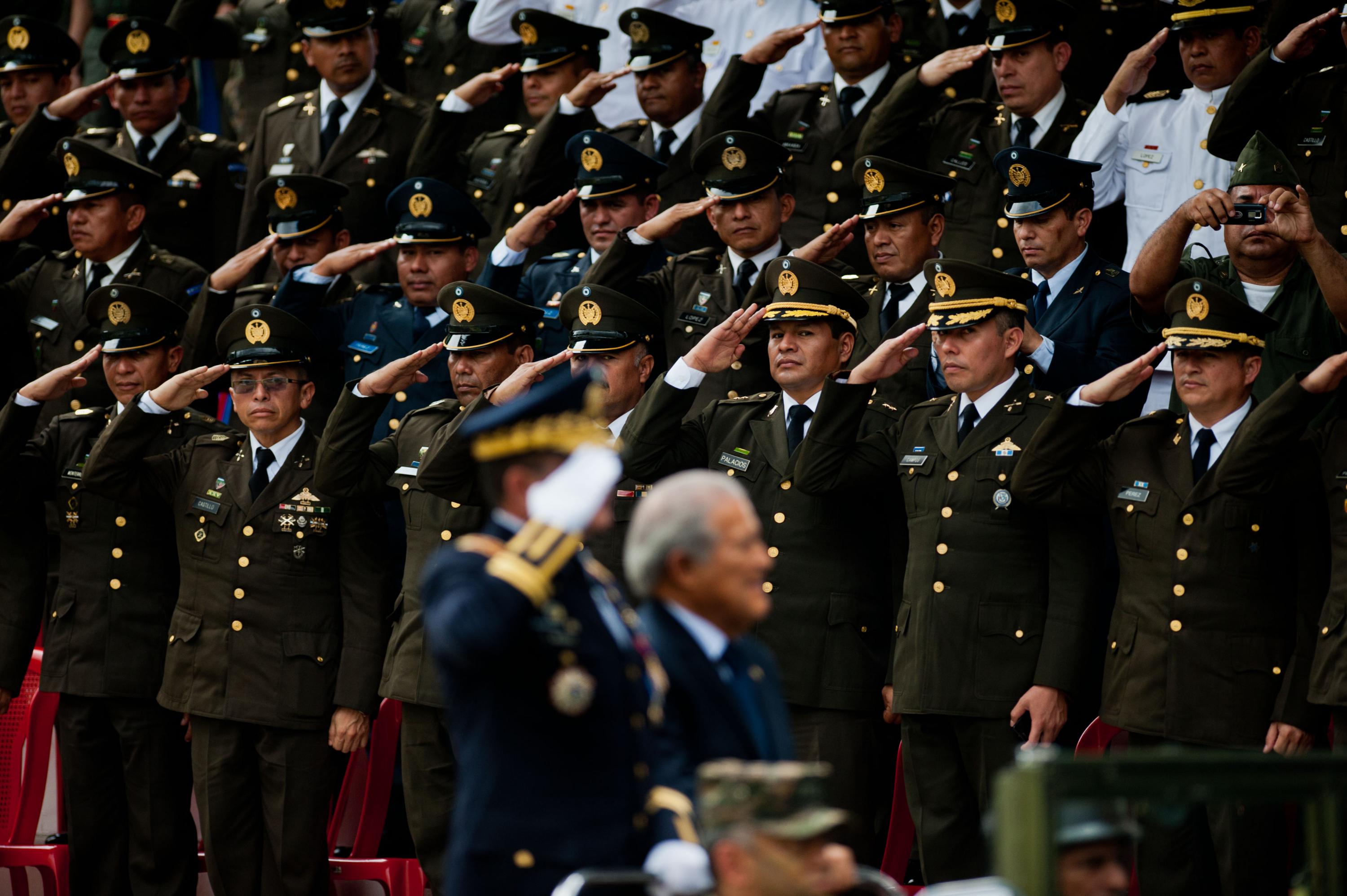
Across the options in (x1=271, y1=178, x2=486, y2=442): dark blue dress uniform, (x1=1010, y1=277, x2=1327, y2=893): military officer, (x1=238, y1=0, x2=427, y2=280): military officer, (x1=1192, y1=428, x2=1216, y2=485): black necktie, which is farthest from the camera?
(x1=238, y1=0, x2=427, y2=280): military officer

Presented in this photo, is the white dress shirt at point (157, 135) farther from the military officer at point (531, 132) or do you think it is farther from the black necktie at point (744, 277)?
the black necktie at point (744, 277)

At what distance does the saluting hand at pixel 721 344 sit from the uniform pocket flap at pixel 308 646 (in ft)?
6.03

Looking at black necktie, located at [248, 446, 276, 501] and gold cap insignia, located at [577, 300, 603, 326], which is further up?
gold cap insignia, located at [577, 300, 603, 326]

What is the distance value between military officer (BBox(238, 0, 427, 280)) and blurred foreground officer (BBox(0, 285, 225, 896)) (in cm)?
155

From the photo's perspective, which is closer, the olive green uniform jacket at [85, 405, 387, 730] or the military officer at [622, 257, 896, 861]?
the military officer at [622, 257, 896, 861]

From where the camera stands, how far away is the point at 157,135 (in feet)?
30.7

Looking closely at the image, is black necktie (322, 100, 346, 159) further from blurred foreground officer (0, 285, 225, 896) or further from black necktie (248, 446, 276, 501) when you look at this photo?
black necktie (248, 446, 276, 501)

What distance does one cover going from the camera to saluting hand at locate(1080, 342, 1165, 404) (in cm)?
552

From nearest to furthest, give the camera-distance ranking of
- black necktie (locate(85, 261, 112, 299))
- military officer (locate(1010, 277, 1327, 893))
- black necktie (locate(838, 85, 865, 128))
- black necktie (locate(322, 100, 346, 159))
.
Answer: military officer (locate(1010, 277, 1327, 893)), black necktie (locate(838, 85, 865, 128)), black necktie (locate(85, 261, 112, 299)), black necktie (locate(322, 100, 346, 159))

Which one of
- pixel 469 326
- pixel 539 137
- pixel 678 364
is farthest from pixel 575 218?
pixel 678 364

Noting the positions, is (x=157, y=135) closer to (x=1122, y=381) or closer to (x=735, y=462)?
(x=735, y=462)

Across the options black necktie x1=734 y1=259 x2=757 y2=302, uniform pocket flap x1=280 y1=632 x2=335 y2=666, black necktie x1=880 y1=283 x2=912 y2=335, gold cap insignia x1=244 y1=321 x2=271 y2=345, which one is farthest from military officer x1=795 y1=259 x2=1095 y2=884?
gold cap insignia x1=244 y1=321 x2=271 y2=345

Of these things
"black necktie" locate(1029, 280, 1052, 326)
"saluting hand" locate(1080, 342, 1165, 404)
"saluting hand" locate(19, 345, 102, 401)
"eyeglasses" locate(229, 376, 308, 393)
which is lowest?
"saluting hand" locate(1080, 342, 1165, 404)

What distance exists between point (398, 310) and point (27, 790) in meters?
2.45
